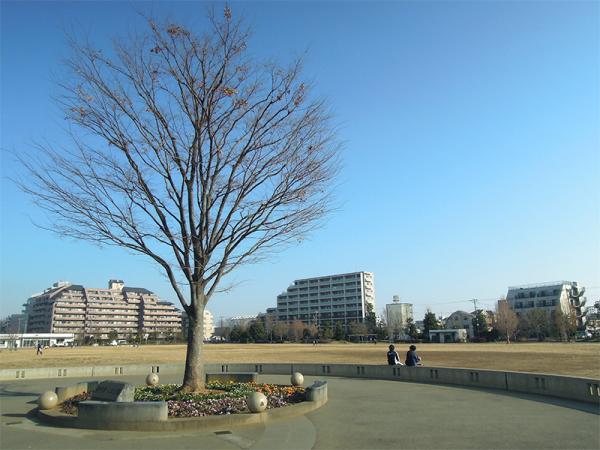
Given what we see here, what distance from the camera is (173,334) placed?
14075 cm

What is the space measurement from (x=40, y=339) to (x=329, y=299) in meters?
87.3

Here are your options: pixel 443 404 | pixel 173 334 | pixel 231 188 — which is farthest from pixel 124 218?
pixel 173 334

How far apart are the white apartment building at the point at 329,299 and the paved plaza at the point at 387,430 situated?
137m

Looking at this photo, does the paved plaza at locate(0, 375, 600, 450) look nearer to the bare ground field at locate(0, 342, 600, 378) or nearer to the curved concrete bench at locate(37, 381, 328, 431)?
the curved concrete bench at locate(37, 381, 328, 431)

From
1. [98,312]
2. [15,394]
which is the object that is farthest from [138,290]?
[15,394]

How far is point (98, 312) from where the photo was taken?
143 meters

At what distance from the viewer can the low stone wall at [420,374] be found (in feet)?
39.8

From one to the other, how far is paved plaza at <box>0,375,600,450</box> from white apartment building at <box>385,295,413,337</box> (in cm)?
11072

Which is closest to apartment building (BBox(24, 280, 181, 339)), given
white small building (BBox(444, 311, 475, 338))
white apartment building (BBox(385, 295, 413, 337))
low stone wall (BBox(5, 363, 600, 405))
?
white apartment building (BBox(385, 295, 413, 337))

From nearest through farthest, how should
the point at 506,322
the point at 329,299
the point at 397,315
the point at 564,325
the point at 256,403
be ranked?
the point at 256,403 → the point at 564,325 → the point at 506,322 → the point at 397,315 → the point at 329,299

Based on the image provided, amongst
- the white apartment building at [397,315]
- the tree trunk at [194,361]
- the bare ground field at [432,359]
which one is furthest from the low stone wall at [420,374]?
the white apartment building at [397,315]

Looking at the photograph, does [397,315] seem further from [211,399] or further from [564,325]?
[211,399]

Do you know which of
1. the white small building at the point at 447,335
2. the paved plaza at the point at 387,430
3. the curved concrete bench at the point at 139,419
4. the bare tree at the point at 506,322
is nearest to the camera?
the paved plaza at the point at 387,430

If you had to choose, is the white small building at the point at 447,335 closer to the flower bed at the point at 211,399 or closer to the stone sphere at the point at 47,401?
the flower bed at the point at 211,399
